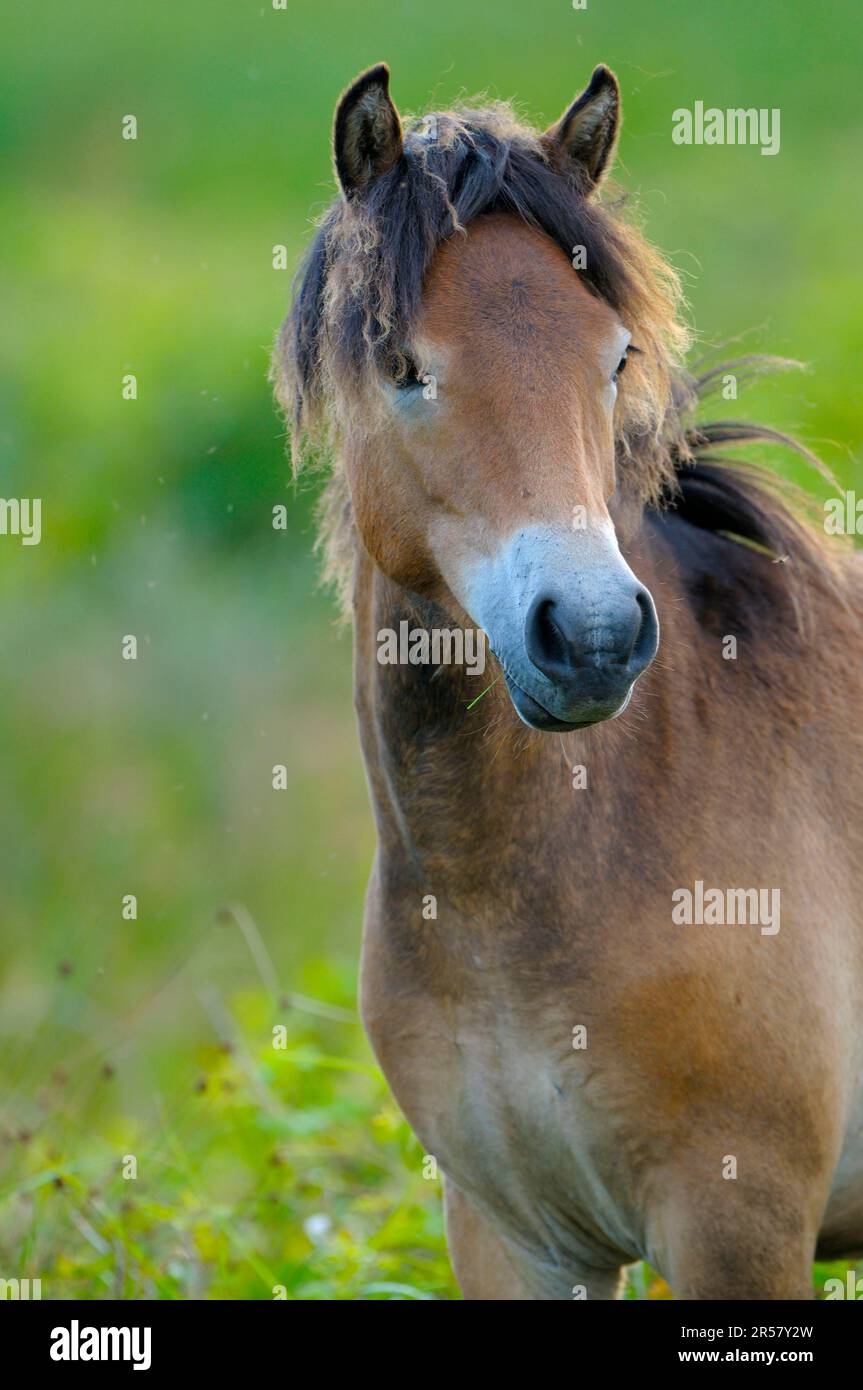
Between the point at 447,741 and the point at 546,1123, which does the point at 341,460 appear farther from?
the point at 546,1123

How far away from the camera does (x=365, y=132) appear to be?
10.2 ft

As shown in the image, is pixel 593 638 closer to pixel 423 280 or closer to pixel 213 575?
pixel 423 280

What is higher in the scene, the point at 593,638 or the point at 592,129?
the point at 592,129

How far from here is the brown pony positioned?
9.69ft

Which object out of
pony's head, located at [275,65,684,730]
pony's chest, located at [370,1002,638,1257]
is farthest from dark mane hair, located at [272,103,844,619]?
pony's chest, located at [370,1002,638,1257]

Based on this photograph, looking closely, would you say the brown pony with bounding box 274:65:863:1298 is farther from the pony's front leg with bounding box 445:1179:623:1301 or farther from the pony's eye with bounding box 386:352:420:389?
the pony's front leg with bounding box 445:1179:623:1301

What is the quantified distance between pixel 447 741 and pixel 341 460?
0.74m

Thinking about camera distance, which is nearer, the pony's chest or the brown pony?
the brown pony

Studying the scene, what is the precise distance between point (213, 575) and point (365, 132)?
8744 millimetres

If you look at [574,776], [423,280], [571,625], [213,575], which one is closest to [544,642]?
[571,625]

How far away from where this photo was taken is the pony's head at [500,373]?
2639 mm

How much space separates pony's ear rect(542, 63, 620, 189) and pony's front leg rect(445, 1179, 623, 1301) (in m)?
2.59

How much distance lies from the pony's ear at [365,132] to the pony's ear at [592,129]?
388 mm

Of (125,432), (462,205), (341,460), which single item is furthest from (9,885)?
(462,205)
